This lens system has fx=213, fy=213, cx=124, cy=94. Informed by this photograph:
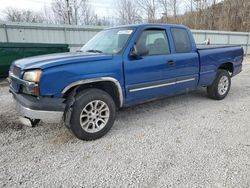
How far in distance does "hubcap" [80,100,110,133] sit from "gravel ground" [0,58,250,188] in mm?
224

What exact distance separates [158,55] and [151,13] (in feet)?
101

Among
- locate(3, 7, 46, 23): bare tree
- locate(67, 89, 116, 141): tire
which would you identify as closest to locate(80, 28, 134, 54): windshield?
locate(67, 89, 116, 141): tire

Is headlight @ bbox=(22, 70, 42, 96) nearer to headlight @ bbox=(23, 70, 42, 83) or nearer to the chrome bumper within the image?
headlight @ bbox=(23, 70, 42, 83)

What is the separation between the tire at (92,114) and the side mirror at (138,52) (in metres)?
0.82

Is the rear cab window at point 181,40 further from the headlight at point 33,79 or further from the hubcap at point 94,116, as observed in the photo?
the headlight at point 33,79

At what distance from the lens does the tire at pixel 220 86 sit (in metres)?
5.36

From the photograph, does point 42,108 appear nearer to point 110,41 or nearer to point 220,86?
point 110,41

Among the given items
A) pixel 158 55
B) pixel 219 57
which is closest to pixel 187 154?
pixel 158 55

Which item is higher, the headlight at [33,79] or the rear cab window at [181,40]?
the rear cab window at [181,40]

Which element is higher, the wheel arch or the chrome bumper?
the wheel arch

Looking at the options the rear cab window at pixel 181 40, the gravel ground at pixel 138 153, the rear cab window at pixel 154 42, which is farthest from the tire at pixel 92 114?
the rear cab window at pixel 181 40

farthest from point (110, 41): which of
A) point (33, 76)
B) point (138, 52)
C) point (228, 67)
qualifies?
point (228, 67)

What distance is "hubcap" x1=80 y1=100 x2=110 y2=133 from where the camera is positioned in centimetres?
330

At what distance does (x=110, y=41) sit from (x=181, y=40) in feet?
5.10
